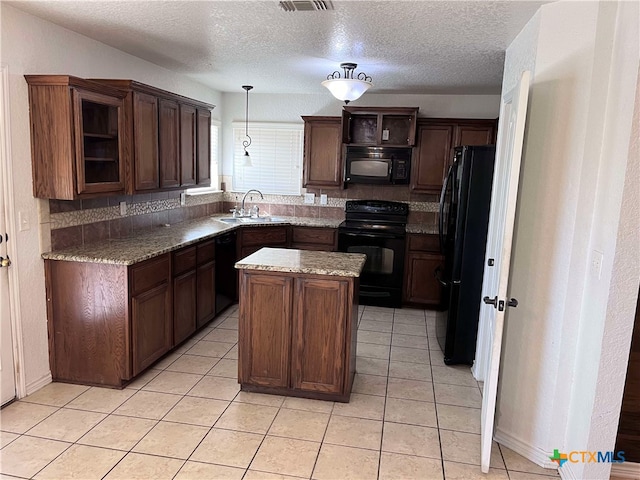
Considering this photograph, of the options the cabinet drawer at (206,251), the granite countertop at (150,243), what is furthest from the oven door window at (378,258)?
the cabinet drawer at (206,251)

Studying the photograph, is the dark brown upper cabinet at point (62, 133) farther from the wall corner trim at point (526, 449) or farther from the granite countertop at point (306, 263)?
the wall corner trim at point (526, 449)

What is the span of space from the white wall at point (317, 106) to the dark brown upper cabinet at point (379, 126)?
31 cm

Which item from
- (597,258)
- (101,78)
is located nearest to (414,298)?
(597,258)

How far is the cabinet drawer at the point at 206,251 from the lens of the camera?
406cm

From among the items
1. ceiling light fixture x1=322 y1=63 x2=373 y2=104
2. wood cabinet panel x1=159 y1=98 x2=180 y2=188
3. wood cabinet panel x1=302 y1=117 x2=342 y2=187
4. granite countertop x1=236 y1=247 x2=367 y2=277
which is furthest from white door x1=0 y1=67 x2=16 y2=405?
wood cabinet panel x1=302 y1=117 x2=342 y2=187

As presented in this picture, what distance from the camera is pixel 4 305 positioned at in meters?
2.82

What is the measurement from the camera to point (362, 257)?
11.0 ft

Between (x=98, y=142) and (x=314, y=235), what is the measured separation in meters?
2.65

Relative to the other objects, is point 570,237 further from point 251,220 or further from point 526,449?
point 251,220

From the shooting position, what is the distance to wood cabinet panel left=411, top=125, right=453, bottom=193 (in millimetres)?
5152

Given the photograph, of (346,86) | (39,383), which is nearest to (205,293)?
(39,383)

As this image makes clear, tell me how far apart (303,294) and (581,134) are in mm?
1790

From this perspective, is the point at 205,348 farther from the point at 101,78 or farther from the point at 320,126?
the point at 320,126

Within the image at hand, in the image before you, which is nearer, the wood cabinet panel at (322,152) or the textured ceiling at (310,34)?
the textured ceiling at (310,34)
